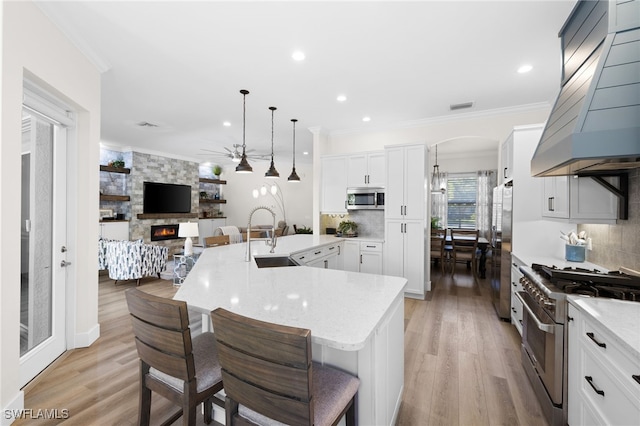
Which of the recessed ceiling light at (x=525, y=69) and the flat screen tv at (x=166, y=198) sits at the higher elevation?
the recessed ceiling light at (x=525, y=69)

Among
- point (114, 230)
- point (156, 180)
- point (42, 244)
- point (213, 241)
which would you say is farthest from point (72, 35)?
point (156, 180)

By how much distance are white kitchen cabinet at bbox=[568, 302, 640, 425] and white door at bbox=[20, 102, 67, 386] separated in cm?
371

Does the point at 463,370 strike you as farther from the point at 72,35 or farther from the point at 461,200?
the point at 461,200

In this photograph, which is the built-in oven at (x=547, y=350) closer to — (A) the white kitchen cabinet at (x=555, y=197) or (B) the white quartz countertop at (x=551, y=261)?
(B) the white quartz countertop at (x=551, y=261)

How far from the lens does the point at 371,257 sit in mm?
4734

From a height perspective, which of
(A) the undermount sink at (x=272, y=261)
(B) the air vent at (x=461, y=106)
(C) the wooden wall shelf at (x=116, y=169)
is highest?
(B) the air vent at (x=461, y=106)

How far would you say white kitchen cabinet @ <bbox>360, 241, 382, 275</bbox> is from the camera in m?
4.68

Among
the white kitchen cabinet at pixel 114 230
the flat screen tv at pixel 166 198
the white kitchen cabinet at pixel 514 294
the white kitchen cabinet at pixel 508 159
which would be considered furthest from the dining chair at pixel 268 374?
the flat screen tv at pixel 166 198

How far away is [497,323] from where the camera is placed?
338cm

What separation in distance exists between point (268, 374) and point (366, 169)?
169 inches

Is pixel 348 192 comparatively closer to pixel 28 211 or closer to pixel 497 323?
pixel 497 323

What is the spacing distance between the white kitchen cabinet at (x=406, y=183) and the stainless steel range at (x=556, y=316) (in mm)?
2405

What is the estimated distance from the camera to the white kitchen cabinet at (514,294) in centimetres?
296

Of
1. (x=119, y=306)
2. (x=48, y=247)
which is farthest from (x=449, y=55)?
(x=119, y=306)
